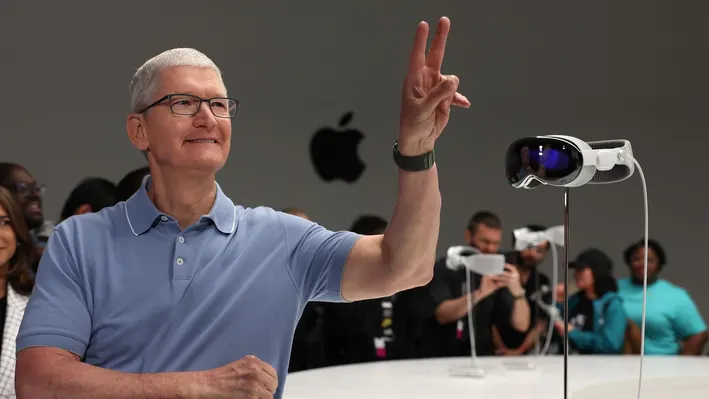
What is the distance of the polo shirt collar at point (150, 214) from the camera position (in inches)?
58.3

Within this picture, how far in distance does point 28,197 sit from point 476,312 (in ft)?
6.27

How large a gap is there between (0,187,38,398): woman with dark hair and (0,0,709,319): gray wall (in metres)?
2.05

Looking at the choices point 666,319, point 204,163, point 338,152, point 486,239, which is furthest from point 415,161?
point 338,152

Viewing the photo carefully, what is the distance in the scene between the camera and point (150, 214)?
1486 mm

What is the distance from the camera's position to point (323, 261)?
1510 millimetres

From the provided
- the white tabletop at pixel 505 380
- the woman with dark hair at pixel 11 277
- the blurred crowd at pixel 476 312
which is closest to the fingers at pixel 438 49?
the white tabletop at pixel 505 380

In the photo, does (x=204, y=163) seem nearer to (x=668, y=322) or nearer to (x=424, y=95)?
(x=424, y=95)

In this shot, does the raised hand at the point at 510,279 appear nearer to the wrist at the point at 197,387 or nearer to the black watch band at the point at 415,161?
the black watch band at the point at 415,161

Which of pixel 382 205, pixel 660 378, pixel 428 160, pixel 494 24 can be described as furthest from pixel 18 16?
pixel 428 160

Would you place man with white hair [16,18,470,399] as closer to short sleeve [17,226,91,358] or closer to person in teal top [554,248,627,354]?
short sleeve [17,226,91,358]

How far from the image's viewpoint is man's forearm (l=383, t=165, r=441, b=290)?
140 cm

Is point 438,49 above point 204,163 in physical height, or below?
above

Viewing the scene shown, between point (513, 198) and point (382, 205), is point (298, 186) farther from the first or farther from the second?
point (513, 198)

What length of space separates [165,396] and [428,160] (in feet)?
1.73
